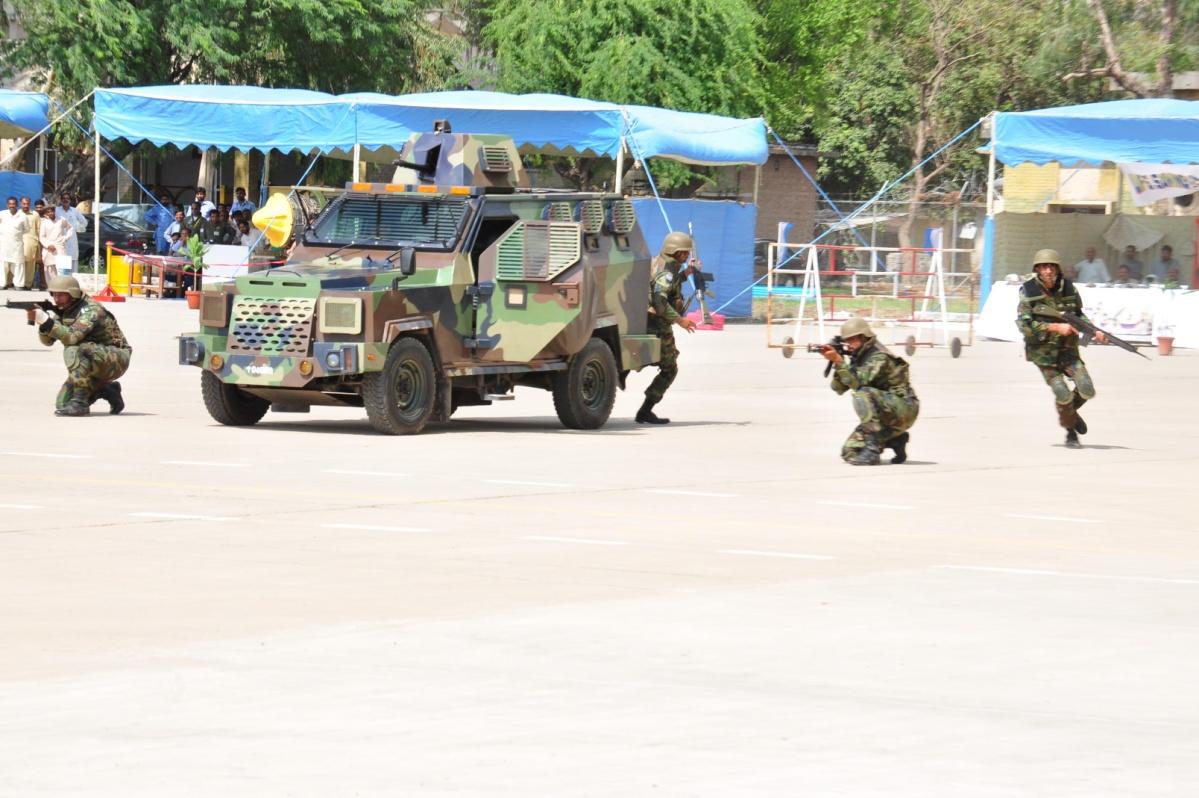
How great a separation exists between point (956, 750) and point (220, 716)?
90.6 inches

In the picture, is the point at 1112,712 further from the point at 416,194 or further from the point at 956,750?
the point at 416,194

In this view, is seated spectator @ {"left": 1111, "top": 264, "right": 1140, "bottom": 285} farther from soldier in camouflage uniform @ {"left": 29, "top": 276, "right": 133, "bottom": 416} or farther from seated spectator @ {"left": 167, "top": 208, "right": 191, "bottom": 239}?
soldier in camouflage uniform @ {"left": 29, "top": 276, "right": 133, "bottom": 416}

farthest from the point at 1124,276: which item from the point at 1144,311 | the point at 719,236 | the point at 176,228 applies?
the point at 176,228

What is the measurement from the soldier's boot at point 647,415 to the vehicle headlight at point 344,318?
139 inches

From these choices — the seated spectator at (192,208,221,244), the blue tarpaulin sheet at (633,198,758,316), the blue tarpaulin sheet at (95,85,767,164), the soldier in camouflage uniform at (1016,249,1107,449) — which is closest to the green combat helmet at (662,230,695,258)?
the soldier in camouflage uniform at (1016,249,1107,449)

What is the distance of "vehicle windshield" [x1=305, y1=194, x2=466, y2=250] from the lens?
57.1 feet

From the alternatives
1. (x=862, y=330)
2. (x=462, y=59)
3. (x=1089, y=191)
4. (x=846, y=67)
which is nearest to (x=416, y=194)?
(x=862, y=330)

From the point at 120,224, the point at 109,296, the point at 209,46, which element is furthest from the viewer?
the point at 209,46

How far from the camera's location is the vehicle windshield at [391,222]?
1741cm

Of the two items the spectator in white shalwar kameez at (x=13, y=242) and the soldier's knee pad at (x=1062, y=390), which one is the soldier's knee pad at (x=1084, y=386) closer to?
the soldier's knee pad at (x=1062, y=390)

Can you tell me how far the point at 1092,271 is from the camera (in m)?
35.4

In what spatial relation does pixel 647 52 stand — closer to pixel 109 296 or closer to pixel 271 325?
pixel 109 296

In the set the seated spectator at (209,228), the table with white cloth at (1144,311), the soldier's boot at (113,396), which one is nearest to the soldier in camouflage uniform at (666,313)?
the soldier's boot at (113,396)

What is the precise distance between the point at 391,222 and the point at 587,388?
7.19ft
